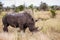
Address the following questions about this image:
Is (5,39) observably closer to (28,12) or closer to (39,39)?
(39,39)

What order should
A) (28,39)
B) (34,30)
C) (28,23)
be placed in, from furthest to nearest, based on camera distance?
(28,23), (34,30), (28,39)

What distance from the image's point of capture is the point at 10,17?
13.2m

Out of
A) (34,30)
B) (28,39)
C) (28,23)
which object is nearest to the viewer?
(28,39)

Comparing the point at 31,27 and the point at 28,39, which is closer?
the point at 28,39

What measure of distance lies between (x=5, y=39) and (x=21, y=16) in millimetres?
3832

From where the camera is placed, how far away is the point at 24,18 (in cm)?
1278

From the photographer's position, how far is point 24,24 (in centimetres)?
1287

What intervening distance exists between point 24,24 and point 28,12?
78 centimetres

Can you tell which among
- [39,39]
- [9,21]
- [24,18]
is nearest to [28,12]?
[24,18]

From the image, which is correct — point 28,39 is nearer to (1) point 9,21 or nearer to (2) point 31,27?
(2) point 31,27

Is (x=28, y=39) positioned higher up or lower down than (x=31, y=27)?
higher up

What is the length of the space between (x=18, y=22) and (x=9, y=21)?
0.70 m

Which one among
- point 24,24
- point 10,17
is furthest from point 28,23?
point 10,17

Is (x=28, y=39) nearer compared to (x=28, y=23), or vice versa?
(x=28, y=39)
